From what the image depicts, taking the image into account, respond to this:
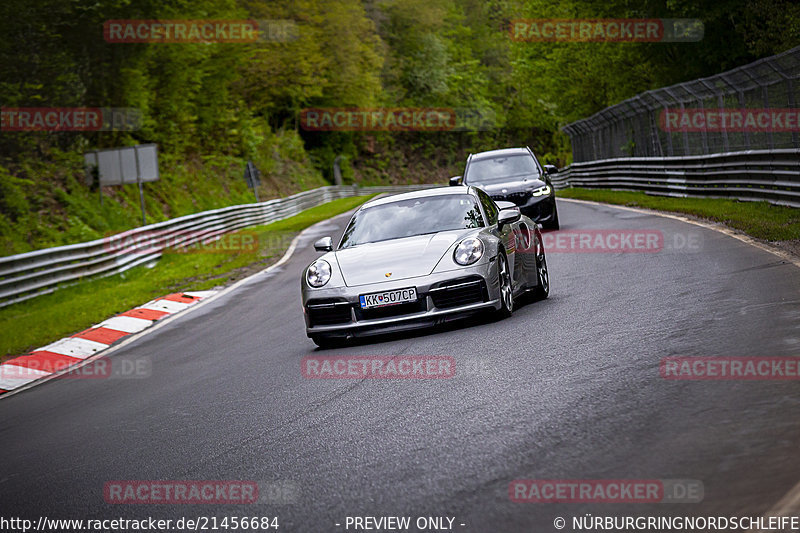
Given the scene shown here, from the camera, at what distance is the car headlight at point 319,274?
9094mm

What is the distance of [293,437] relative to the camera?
18.8 feet

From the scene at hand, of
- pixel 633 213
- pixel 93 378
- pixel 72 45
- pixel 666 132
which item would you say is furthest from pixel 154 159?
pixel 93 378

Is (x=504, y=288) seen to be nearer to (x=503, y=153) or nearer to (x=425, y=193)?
(x=425, y=193)

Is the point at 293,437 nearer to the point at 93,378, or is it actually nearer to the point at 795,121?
the point at 93,378

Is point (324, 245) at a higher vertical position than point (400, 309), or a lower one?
higher

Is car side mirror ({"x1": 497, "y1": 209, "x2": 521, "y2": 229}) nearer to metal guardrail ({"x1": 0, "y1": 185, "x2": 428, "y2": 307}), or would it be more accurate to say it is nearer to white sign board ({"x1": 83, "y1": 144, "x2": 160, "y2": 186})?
metal guardrail ({"x1": 0, "y1": 185, "x2": 428, "y2": 307})

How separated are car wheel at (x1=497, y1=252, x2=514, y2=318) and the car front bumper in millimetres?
169

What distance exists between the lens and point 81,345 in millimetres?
12727

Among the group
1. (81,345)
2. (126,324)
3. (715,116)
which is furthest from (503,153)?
(81,345)

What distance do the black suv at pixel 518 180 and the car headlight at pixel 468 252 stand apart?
28.1 feet

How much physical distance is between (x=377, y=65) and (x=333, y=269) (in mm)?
61682

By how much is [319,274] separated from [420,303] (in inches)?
43.4

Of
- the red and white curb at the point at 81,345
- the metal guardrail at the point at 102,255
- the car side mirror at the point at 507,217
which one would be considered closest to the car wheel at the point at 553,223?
the red and white curb at the point at 81,345

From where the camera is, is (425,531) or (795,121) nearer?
(425,531)
